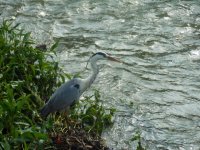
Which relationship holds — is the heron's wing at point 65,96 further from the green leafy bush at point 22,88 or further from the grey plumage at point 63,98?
the green leafy bush at point 22,88

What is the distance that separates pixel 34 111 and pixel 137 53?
4.73m

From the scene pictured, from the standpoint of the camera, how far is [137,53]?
11.0m

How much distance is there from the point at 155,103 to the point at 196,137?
4.42ft

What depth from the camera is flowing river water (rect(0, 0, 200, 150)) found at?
7.86m

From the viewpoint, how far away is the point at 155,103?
8711mm

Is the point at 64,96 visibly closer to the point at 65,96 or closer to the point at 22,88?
the point at 65,96

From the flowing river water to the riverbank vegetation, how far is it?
1.84 feet

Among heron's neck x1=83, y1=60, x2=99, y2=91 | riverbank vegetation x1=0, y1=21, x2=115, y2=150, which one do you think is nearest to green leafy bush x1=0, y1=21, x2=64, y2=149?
riverbank vegetation x1=0, y1=21, x2=115, y2=150

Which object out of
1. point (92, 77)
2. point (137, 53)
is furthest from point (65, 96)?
point (137, 53)

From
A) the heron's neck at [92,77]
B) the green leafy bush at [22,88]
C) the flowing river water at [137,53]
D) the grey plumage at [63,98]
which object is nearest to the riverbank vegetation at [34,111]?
the green leafy bush at [22,88]

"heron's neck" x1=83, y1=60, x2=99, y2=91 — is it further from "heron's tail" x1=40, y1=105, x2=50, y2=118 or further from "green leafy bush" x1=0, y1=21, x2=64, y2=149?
"heron's tail" x1=40, y1=105, x2=50, y2=118

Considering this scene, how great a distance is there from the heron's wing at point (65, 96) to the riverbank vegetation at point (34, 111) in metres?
0.17

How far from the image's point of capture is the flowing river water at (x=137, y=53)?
309 inches

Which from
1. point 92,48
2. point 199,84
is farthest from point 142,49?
point 199,84
